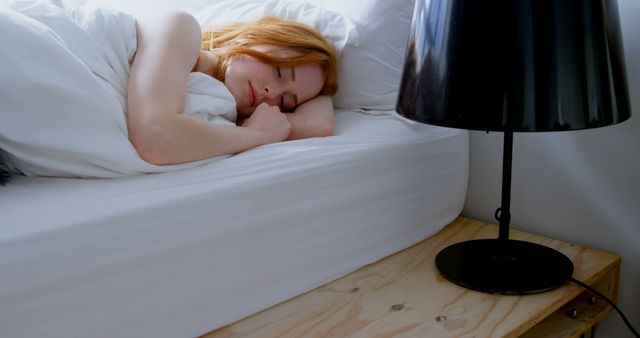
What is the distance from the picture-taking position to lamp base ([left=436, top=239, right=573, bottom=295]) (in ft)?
3.32

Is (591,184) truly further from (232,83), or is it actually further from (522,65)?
(232,83)

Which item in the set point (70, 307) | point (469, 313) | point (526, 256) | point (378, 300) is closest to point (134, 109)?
point (70, 307)

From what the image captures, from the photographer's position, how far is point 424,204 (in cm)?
120

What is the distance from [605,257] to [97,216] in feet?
3.04

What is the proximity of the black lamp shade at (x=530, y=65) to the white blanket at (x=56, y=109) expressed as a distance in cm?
43

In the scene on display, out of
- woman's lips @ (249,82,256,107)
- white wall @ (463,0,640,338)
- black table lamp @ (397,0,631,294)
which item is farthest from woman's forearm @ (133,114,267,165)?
white wall @ (463,0,640,338)

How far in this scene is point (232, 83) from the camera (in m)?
1.17

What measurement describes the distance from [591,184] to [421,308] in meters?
0.47

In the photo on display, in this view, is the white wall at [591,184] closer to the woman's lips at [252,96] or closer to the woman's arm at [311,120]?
the woman's arm at [311,120]

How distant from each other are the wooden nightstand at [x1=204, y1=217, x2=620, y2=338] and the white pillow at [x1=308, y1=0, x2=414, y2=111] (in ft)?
1.11

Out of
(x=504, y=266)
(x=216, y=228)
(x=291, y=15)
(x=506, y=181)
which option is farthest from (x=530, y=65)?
(x=291, y=15)

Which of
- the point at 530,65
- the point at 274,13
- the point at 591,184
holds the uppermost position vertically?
the point at 274,13

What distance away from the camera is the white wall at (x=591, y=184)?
1129mm

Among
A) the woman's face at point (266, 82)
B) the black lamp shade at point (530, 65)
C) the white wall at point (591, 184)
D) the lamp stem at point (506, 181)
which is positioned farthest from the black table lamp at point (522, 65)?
the woman's face at point (266, 82)
